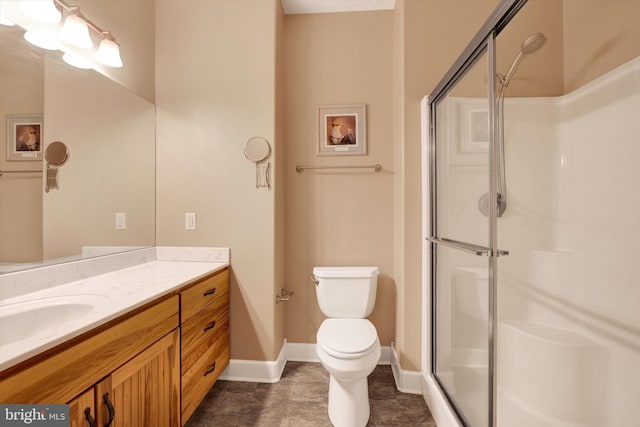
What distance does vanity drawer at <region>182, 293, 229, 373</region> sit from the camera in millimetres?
1397

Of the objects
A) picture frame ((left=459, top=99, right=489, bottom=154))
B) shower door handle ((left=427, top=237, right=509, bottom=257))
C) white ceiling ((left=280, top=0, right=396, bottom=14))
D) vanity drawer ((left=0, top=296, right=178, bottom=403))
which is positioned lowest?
vanity drawer ((left=0, top=296, right=178, bottom=403))

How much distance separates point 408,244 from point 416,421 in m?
1.00

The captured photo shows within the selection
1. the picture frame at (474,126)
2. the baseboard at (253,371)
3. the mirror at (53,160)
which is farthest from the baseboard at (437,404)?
the mirror at (53,160)

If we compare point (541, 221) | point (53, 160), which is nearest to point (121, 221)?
point (53, 160)

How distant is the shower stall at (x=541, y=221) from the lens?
122cm

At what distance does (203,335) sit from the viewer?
157 cm

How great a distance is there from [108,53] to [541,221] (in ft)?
8.77

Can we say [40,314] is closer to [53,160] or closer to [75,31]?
[53,160]

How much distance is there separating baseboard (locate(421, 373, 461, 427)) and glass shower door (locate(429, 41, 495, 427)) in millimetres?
38

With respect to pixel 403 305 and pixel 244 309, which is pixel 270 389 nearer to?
pixel 244 309

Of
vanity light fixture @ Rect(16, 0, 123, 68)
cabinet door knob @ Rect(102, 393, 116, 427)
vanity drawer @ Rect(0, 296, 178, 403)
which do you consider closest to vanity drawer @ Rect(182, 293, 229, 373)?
vanity drawer @ Rect(0, 296, 178, 403)

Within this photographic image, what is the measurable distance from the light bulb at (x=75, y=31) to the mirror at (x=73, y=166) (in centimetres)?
12

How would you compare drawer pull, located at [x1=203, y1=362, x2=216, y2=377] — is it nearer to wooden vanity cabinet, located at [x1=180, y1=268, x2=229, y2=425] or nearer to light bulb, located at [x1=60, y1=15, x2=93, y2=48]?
wooden vanity cabinet, located at [x1=180, y1=268, x2=229, y2=425]

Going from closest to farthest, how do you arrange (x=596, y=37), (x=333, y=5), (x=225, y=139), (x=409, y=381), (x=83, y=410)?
1. (x=83, y=410)
2. (x=596, y=37)
3. (x=409, y=381)
4. (x=225, y=139)
5. (x=333, y=5)
